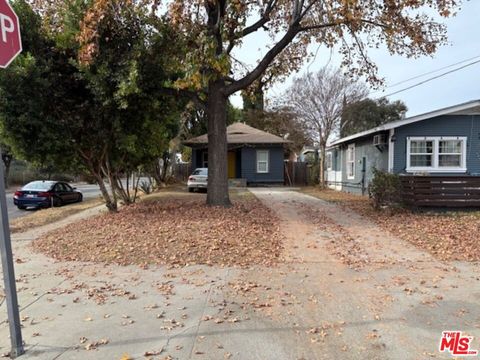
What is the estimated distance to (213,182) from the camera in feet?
40.0

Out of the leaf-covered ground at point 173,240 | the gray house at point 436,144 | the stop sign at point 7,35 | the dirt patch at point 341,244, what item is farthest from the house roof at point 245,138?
the stop sign at point 7,35

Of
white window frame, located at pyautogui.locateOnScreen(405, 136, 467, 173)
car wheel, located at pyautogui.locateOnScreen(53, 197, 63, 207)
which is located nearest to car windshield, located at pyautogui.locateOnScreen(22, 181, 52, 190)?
car wheel, located at pyautogui.locateOnScreen(53, 197, 63, 207)

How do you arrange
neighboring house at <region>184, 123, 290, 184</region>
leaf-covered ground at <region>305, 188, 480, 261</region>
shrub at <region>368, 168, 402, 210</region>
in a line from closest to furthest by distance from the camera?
leaf-covered ground at <region>305, 188, 480, 261</region>
shrub at <region>368, 168, 402, 210</region>
neighboring house at <region>184, 123, 290, 184</region>

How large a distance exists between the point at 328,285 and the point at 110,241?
4.62 metres

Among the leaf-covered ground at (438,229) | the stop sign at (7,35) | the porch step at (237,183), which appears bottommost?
the leaf-covered ground at (438,229)

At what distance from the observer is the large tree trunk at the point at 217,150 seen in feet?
39.9

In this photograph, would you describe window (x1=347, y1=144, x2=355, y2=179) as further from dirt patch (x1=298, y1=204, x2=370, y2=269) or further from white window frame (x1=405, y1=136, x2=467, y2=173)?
dirt patch (x1=298, y1=204, x2=370, y2=269)

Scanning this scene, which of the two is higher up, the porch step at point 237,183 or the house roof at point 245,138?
the house roof at point 245,138

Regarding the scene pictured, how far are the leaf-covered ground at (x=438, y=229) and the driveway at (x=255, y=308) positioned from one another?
68 centimetres

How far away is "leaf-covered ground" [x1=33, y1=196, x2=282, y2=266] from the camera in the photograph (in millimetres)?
7246

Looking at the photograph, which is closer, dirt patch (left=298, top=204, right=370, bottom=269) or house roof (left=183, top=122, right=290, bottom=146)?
dirt patch (left=298, top=204, right=370, bottom=269)

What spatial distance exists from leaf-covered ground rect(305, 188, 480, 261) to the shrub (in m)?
0.32

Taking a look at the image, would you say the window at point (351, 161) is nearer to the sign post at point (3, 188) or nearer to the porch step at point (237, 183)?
the porch step at point (237, 183)

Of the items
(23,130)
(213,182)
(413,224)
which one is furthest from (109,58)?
(413,224)
